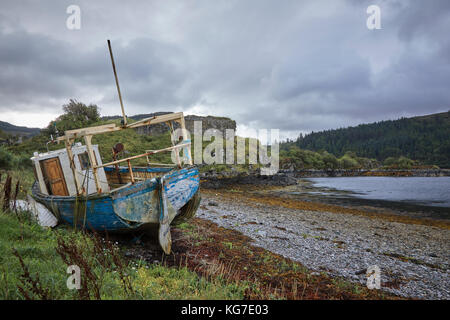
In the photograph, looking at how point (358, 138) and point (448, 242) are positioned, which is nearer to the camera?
point (448, 242)

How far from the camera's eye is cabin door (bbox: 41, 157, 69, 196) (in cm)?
955

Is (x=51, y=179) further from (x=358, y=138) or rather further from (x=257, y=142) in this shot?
(x=358, y=138)

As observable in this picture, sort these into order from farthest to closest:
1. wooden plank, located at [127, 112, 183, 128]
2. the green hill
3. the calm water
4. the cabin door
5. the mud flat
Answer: the green hill → the calm water → the cabin door → wooden plank, located at [127, 112, 183, 128] → the mud flat

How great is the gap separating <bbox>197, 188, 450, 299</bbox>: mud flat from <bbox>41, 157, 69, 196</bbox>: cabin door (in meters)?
7.15

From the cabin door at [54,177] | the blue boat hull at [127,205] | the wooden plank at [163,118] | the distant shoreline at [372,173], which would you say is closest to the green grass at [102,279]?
the blue boat hull at [127,205]

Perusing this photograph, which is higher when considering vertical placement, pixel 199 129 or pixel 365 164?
pixel 199 129

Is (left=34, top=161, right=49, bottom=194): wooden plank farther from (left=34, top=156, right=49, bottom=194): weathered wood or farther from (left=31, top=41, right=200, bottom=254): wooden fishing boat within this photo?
(left=31, top=41, right=200, bottom=254): wooden fishing boat

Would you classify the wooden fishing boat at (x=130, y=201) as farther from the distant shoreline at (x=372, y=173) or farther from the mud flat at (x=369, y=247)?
the distant shoreline at (x=372, y=173)

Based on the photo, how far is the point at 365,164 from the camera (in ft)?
365

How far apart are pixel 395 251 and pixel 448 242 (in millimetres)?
4884

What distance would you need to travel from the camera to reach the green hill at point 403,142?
422 feet

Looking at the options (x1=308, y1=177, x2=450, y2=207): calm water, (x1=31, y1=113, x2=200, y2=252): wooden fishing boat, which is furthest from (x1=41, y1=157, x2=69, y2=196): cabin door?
(x1=308, y1=177, x2=450, y2=207): calm water
